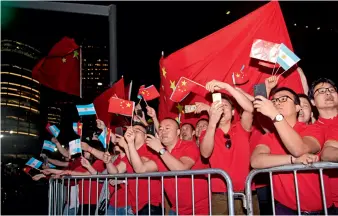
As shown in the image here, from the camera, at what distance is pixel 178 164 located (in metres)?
4.02

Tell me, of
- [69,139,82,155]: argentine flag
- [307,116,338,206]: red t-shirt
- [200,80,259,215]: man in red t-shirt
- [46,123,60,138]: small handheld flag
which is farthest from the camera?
[46,123,60,138]: small handheld flag

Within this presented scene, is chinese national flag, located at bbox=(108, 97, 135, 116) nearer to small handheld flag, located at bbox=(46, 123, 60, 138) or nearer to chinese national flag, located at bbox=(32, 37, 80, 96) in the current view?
small handheld flag, located at bbox=(46, 123, 60, 138)

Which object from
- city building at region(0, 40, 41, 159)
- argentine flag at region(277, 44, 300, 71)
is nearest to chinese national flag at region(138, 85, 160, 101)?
argentine flag at region(277, 44, 300, 71)

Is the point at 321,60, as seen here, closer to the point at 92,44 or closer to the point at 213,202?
the point at 92,44

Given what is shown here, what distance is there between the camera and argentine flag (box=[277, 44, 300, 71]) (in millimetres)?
3572

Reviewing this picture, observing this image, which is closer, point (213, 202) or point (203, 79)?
point (213, 202)

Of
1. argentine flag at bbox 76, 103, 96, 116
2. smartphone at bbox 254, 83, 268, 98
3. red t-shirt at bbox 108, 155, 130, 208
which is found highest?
argentine flag at bbox 76, 103, 96, 116

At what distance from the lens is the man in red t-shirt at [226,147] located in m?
3.90

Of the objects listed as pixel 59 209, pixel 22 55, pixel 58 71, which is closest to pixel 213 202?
pixel 59 209

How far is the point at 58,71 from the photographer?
8.70 metres

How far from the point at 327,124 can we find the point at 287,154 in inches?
26.0

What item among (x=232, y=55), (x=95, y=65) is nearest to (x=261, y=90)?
(x=232, y=55)

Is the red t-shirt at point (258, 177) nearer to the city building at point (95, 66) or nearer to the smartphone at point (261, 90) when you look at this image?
the smartphone at point (261, 90)

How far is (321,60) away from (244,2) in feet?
13.9
